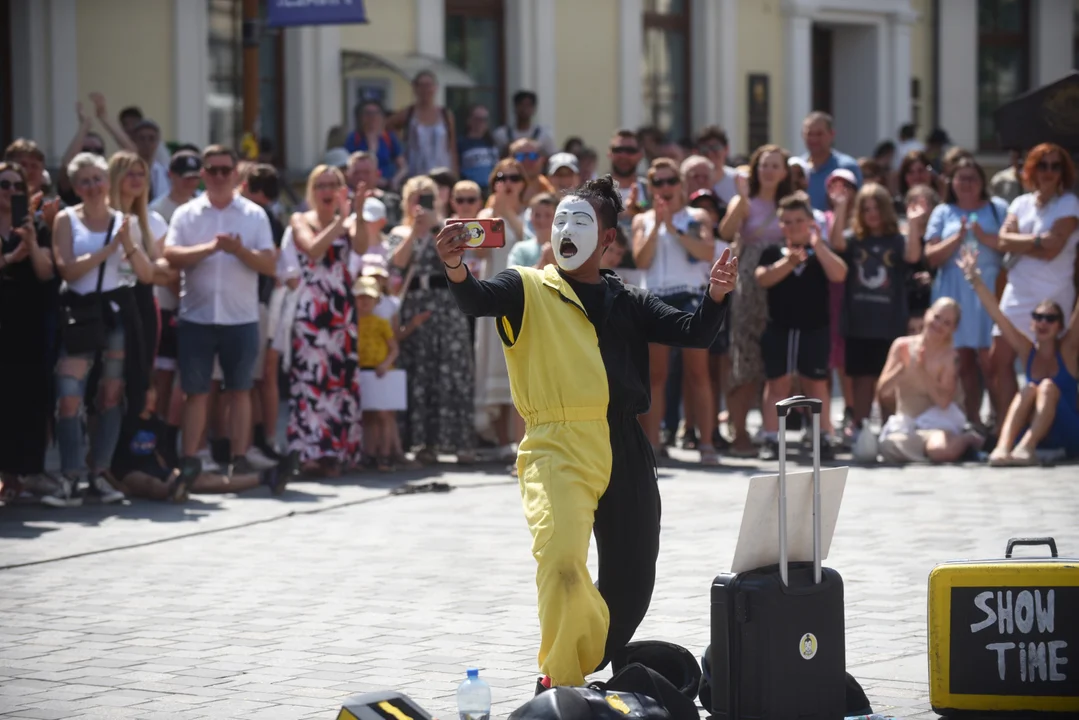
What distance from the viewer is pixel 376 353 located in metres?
11.9

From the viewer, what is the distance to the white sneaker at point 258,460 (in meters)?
11.4

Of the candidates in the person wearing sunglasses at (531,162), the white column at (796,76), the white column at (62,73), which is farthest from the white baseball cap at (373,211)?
the white column at (796,76)

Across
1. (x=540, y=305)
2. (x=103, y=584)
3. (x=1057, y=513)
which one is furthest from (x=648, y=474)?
(x=1057, y=513)

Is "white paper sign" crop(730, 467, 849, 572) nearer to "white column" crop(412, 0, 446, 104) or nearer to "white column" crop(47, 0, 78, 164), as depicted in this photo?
"white column" crop(47, 0, 78, 164)

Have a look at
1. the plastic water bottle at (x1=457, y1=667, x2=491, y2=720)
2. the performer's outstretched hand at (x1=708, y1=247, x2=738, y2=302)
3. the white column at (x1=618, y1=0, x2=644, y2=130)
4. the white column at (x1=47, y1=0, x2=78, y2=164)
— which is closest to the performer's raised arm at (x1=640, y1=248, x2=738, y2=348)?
the performer's outstretched hand at (x1=708, y1=247, x2=738, y2=302)

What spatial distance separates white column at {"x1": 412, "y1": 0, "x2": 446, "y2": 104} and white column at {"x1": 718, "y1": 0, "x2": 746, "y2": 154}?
4307 millimetres

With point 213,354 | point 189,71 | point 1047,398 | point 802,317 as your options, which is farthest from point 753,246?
point 189,71

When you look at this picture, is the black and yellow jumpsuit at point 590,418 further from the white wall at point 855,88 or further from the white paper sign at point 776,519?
the white wall at point 855,88

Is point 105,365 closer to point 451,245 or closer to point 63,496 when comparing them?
point 63,496

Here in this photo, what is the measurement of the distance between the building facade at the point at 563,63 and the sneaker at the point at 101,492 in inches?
210

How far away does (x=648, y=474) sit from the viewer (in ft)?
19.0

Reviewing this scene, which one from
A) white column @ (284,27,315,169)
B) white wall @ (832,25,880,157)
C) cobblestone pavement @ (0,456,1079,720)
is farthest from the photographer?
white wall @ (832,25,880,157)

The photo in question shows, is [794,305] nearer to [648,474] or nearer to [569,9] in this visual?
[648,474]

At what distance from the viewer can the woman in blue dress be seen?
12578 millimetres
